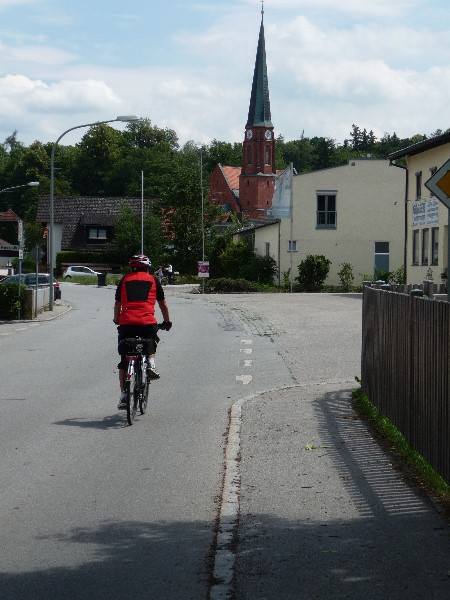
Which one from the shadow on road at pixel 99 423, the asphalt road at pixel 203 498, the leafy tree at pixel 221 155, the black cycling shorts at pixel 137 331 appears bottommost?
the shadow on road at pixel 99 423

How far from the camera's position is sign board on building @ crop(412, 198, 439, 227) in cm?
4203

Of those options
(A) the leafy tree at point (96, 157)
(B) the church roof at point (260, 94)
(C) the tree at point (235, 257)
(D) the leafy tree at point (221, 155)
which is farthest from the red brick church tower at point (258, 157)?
(C) the tree at point (235, 257)

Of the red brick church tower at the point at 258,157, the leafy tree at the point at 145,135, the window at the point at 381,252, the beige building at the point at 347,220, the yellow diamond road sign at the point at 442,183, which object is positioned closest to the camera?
the yellow diamond road sign at the point at 442,183

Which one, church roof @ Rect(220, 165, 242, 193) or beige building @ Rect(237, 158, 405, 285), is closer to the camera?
beige building @ Rect(237, 158, 405, 285)

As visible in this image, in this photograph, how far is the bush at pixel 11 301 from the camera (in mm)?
32750

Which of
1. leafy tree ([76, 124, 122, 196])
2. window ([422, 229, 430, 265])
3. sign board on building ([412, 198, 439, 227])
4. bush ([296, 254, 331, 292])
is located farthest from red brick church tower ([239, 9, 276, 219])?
window ([422, 229, 430, 265])

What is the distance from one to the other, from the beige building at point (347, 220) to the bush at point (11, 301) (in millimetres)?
29601

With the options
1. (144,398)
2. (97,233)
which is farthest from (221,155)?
(144,398)

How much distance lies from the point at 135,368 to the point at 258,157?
359ft

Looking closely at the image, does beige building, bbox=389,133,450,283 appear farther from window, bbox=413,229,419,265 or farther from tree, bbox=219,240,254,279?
tree, bbox=219,240,254,279

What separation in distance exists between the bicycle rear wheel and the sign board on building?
101 feet

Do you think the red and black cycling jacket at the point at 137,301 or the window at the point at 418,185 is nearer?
the red and black cycling jacket at the point at 137,301

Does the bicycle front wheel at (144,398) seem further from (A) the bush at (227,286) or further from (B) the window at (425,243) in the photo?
(A) the bush at (227,286)

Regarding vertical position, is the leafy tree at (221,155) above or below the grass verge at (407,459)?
above
